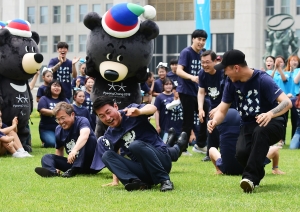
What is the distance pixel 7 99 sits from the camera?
13234 millimetres

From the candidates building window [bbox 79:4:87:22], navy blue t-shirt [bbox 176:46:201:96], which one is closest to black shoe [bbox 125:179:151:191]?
navy blue t-shirt [bbox 176:46:201:96]

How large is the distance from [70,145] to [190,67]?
12.1 feet

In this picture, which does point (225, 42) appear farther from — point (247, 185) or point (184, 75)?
point (247, 185)

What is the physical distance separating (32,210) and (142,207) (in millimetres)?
1007

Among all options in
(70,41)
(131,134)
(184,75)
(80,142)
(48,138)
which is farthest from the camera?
(70,41)

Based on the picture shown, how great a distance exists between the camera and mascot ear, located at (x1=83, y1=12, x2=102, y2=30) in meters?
11.6

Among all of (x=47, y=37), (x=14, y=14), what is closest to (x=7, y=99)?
(x=14, y=14)

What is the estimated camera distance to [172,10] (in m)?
58.3

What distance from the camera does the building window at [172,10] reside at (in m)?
57.8

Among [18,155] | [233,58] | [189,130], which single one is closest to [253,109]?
[233,58]

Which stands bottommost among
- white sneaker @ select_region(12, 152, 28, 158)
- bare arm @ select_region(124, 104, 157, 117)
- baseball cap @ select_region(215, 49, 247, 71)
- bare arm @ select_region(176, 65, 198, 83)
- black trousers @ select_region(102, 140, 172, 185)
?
white sneaker @ select_region(12, 152, 28, 158)

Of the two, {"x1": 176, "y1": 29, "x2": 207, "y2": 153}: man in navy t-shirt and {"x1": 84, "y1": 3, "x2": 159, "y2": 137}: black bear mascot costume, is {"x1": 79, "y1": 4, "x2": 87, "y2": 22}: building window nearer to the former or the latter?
{"x1": 176, "y1": 29, "x2": 207, "y2": 153}: man in navy t-shirt

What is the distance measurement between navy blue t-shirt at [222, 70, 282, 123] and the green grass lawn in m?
0.87

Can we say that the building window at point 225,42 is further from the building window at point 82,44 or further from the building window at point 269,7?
the building window at point 82,44
